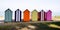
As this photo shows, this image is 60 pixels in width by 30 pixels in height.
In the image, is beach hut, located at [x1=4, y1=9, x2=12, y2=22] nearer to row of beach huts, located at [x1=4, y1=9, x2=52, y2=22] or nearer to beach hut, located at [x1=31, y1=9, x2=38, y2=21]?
row of beach huts, located at [x1=4, y1=9, x2=52, y2=22]

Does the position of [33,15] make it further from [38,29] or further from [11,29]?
[11,29]

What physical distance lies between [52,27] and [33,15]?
1.10ft

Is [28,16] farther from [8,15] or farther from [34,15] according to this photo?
[8,15]

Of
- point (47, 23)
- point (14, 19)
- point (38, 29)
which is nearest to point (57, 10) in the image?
point (47, 23)

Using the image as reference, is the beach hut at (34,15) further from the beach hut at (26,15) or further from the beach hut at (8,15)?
the beach hut at (8,15)

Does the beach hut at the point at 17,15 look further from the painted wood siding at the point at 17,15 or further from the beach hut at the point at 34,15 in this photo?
the beach hut at the point at 34,15

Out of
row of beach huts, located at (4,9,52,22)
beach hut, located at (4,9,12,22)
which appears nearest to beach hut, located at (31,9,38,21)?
row of beach huts, located at (4,9,52,22)

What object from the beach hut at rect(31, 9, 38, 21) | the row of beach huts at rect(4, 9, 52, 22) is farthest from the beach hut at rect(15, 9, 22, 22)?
the beach hut at rect(31, 9, 38, 21)

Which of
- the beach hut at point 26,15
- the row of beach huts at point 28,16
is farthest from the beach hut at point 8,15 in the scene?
the beach hut at point 26,15

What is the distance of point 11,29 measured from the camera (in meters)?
2.23

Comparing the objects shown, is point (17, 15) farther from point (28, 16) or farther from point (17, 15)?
point (28, 16)

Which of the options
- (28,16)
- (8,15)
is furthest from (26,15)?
(8,15)

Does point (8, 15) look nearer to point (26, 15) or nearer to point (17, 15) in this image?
point (17, 15)

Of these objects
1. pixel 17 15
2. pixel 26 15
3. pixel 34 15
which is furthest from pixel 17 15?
pixel 34 15
